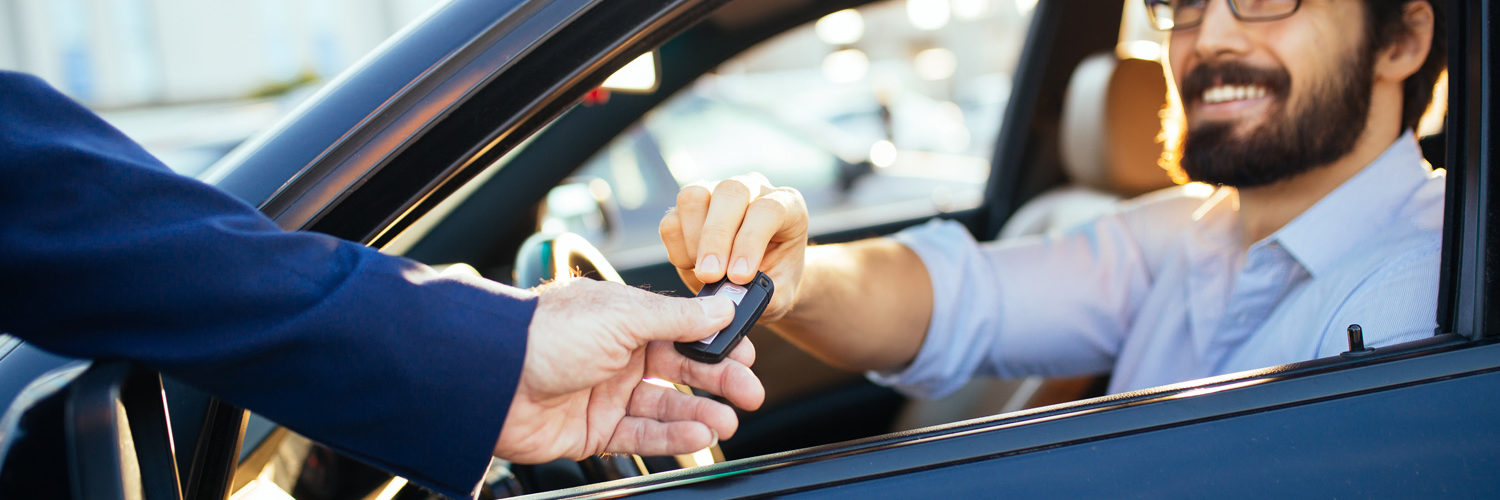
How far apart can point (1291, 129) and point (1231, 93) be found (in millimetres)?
119

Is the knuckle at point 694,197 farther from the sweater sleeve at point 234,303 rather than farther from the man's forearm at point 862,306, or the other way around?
the man's forearm at point 862,306

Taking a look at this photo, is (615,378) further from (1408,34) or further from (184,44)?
(184,44)

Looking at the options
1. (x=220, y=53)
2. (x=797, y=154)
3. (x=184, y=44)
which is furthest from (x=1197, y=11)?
(x=184, y=44)

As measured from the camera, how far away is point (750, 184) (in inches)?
44.8

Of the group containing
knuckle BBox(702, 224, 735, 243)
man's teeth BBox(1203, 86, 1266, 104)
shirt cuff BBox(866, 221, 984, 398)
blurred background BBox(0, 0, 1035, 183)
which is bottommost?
shirt cuff BBox(866, 221, 984, 398)

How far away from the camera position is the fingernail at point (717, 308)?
3.00 feet

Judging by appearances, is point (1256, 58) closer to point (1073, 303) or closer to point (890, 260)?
point (1073, 303)

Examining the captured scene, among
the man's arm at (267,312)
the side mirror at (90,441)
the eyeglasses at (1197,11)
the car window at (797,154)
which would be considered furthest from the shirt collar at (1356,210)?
the side mirror at (90,441)

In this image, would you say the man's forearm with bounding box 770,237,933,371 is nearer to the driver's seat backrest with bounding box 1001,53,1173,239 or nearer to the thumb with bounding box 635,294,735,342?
the thumb with bounding box 635,294,735,342

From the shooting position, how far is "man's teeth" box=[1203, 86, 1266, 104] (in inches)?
63.8

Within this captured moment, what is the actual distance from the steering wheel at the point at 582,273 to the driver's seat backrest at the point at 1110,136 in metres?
1.41

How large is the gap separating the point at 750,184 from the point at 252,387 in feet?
1.89

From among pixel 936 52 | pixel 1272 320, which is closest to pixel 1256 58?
pixel 1272 320

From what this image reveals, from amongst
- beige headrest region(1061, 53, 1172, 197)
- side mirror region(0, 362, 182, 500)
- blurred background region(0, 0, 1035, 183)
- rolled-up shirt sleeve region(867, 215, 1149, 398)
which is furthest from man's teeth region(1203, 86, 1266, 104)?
blurred background region(0, 0, 1035, 183)
